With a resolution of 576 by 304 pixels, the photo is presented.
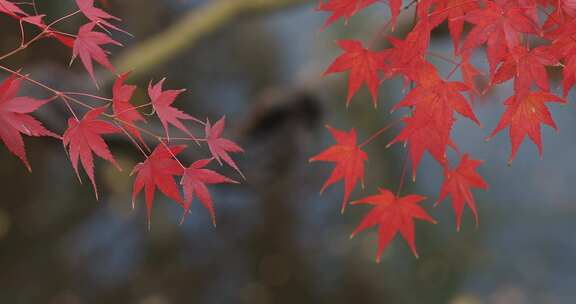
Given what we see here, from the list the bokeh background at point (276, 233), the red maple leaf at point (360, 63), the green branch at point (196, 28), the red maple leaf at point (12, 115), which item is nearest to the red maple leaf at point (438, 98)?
the red maple leaf at point (360, 63)

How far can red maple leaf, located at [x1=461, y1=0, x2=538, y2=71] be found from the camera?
894 mm

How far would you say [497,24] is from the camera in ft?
2.96

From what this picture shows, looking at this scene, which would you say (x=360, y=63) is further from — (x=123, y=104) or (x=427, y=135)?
(x=123, y=104)

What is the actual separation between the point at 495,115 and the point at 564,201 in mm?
639

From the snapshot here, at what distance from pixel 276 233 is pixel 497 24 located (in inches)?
119

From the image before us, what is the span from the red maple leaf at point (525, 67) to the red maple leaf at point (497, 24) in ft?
0.07

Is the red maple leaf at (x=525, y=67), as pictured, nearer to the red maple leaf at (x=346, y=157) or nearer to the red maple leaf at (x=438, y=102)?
the red maple leaf at (x=438, y=102)

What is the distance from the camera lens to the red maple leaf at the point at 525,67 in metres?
0.92

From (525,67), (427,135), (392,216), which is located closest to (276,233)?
(392,216)

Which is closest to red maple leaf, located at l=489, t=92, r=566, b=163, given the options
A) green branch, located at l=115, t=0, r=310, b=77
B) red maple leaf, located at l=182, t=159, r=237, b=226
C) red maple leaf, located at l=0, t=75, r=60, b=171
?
red maple leaf, located at l=182, t=159, r=237, b=226

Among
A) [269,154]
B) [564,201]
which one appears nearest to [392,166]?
[564,201]

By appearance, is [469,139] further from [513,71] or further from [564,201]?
[513,71]

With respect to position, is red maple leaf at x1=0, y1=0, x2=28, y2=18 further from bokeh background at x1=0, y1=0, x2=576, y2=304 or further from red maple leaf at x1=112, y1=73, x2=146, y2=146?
bokeh background at x1=0, y1=0, x2=576, y2=304

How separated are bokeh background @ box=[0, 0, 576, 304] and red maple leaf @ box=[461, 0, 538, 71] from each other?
87.1 inches
